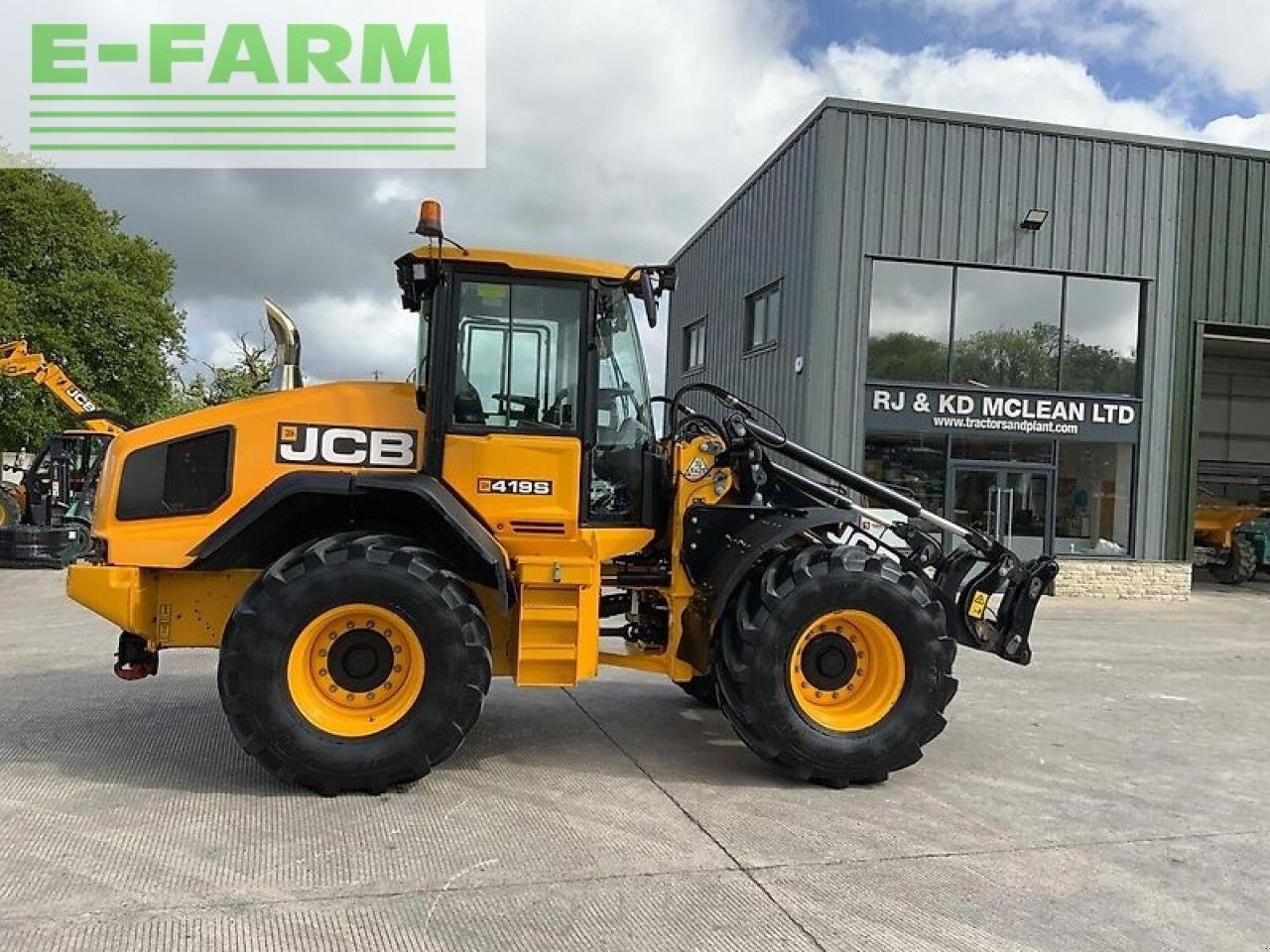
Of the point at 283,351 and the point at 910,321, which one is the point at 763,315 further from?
the point at 283,351

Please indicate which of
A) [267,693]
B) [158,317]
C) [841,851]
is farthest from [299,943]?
[158,317]

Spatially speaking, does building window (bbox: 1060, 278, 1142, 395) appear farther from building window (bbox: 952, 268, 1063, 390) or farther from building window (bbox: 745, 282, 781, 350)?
building window (bbox: 745, 282, 781, 350)

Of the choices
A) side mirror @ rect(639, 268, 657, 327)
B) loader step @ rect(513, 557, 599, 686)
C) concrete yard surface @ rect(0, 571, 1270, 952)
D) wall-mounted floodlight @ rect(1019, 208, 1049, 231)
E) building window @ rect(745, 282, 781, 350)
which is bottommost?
concrete yard surface @ rect(0, 571, 1270, 952)

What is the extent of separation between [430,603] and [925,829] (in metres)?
2.59

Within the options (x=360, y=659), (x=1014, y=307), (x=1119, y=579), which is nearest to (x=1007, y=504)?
(x=1119, y=579)

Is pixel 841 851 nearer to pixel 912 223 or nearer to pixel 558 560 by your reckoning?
pixel 558 560

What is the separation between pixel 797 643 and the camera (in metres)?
5.34

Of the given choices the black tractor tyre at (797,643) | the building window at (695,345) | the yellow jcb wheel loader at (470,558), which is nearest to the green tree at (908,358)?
the building window at (695,345)

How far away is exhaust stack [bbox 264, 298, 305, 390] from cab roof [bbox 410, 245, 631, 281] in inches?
43.9

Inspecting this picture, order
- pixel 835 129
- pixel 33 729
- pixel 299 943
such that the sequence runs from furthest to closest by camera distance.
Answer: pixel 835 129, pixel 33 729, pixel 299 943

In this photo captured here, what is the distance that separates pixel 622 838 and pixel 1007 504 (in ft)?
40.5

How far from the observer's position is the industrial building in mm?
14672

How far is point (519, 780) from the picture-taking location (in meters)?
5.28

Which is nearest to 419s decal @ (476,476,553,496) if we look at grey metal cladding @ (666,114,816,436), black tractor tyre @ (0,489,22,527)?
grey metal cladding @ (666,114,816,436)
